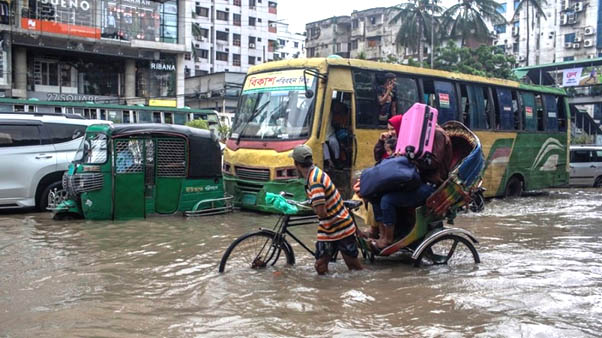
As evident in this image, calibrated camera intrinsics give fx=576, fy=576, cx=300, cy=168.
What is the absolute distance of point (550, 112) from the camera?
16.2 metres

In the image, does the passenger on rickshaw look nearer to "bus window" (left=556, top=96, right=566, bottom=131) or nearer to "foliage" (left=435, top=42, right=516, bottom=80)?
"bus window" (left=556, top=96, right=566, bottom=131)

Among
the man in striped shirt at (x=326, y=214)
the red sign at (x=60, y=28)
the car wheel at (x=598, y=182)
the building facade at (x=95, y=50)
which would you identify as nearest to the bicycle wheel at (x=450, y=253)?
the man in striped shirt at (x=326, y=214)

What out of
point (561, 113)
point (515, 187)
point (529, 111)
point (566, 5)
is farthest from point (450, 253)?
point (566, 5)

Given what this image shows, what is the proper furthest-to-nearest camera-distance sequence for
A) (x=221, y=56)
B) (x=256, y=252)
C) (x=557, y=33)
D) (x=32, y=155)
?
(x=221, y=56)
(x=557, y=33)
(x=32, y=155)
(x=256, y=252)

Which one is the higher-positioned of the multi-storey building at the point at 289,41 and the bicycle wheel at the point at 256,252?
the multi-storey building at the point at 289,41

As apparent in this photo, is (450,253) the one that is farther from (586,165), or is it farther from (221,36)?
(221,36)

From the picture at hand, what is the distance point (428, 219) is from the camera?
655 cm

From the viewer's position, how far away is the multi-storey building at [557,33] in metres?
53.0

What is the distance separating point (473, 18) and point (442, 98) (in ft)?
139

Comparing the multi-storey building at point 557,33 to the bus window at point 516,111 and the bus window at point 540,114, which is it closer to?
the bus window at point 540,114

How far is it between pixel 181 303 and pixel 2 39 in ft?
105

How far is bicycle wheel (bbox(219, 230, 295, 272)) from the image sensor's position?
19.6 feet

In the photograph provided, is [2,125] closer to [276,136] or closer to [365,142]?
[276,136]

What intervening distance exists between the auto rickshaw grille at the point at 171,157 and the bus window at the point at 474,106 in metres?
6.77
